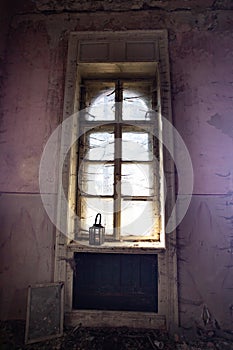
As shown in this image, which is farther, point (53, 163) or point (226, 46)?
point (226, 46)

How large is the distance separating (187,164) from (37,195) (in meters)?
1.33

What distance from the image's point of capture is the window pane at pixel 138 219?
2.17 meters

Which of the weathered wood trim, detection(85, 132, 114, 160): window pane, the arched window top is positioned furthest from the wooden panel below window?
the arched window top

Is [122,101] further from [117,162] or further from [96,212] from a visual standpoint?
[96,212]

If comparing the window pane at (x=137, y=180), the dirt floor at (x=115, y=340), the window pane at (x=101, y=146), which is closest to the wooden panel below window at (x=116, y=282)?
the dirt floor at (x=115, y=340)

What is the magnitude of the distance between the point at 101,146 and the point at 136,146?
35cm

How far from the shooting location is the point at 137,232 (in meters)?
2.17

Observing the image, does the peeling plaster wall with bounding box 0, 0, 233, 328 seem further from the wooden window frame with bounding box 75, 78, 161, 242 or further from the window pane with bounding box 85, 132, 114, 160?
the window pane with bounding box 85, 132, 114, 160

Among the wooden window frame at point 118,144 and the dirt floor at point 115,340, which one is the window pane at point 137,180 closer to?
the wooden window frame at point 118,144

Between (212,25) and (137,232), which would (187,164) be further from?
(212,25)

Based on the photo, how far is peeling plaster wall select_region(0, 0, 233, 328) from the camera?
1.89 meters

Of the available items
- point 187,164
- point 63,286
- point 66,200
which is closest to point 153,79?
point 187,164

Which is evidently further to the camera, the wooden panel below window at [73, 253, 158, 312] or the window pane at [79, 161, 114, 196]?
the window pane at [79, 161, 114, 196]

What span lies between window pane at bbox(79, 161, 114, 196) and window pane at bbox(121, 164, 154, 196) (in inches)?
5.3
